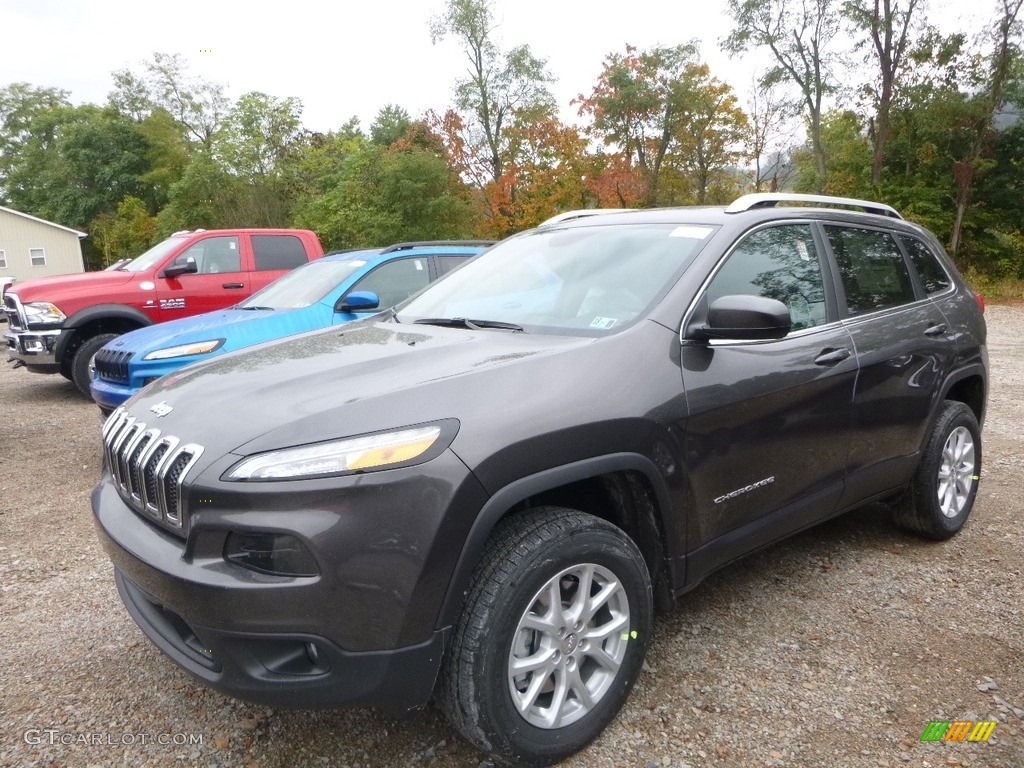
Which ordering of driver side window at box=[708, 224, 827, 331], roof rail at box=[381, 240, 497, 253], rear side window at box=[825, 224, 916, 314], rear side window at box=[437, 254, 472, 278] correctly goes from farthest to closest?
1. rear side window at box=[437, 254, 472, 278]
2. roof rail at box=[381, 240, 497, 253]
3. rear side window at box=[825, 224, 916, 314]
4. driver side window at box=[708, 224, 827, 331]

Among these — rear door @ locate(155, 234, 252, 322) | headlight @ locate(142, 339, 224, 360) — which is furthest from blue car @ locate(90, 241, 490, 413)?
rear door @ locate(155, 234, 252, 322)

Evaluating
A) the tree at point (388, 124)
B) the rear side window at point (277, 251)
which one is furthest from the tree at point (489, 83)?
the rear side window at point (277, 251)

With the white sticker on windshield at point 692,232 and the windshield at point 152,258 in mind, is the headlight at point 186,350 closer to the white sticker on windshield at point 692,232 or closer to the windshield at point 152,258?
the white sticker on windshield at point 692,232

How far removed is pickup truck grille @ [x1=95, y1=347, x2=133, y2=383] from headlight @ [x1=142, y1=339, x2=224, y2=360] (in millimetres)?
160

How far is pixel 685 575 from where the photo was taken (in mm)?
2588

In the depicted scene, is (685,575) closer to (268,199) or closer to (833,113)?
(833,113)

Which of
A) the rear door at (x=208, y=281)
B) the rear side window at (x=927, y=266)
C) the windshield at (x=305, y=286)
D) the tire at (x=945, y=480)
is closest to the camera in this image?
the tire at (x=945, y=480)

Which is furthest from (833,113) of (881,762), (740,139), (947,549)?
(881,762)

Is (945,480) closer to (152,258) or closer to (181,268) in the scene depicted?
(181,268)

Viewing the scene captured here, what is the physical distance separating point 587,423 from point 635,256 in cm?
100

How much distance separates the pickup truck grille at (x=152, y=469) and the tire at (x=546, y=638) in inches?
33.0

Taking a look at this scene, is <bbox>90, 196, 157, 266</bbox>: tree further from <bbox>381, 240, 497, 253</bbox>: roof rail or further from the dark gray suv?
the dark gray suv

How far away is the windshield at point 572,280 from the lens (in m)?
2.74

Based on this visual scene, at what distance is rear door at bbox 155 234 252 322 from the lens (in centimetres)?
845
